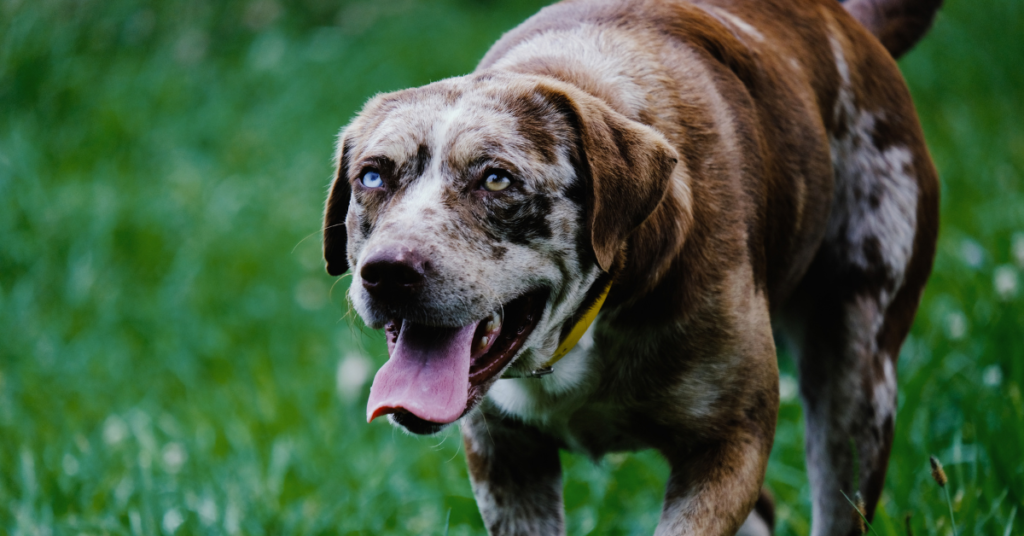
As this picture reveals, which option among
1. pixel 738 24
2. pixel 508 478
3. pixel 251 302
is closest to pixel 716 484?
pixel 508 478

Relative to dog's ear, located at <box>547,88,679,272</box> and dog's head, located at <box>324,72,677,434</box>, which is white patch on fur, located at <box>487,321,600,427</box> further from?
dog's ear, located at <box>547,88,679,272</box>

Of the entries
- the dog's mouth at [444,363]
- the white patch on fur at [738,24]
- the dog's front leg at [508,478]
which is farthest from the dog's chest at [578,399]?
the white patch on fur at [738,24]

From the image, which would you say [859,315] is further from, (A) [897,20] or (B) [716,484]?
(A) [897,20]

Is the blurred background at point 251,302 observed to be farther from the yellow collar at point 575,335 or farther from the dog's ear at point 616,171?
the dog's ear at point 616,171

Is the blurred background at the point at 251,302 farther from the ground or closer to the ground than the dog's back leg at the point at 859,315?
closer to the ground

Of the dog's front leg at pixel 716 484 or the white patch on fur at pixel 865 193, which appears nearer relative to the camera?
the dog's front leg at pixel 716 484

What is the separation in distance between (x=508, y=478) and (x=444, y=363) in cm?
64

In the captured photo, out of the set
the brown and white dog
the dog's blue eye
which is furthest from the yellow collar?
the dog's blue eye

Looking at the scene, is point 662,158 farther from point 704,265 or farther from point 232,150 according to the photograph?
point 232,150

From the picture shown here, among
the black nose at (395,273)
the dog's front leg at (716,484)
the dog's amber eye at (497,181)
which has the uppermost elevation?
the dog's amber eye at (497,181)

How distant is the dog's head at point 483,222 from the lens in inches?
90.0

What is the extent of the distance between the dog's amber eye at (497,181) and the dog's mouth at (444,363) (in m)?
0.27

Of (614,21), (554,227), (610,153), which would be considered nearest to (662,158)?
(610,153)

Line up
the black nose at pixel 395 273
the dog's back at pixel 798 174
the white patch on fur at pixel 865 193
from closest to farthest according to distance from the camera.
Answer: the black nose at pixel 395 273 < the dog's back at pixel 798 174 < the white patch on fur at pixel 865 193
